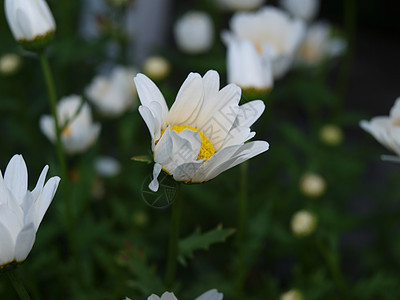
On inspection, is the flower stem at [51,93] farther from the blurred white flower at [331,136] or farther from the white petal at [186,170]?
the blurred white flower at [331,136]

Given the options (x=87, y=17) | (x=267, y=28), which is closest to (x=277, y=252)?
(x=267, y=28)

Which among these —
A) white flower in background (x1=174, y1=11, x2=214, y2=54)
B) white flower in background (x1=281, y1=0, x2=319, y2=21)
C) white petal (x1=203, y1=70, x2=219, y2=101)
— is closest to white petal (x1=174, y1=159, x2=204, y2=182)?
white petal (x1=203, y1=70, x2=219, y2=101)

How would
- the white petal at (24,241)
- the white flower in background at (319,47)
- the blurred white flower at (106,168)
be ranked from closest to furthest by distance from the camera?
1. the white petal at (24,241)
2. the blurred white flower at (106,168)
3. the white flower in background at (319,47)

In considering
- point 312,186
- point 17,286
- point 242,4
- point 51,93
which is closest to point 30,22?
point 51,93

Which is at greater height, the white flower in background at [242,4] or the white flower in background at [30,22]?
the white flower in background at [30,22]

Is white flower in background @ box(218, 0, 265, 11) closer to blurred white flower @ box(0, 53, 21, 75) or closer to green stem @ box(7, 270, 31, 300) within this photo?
blurred white flower @ box(0, 53, 21, 75)

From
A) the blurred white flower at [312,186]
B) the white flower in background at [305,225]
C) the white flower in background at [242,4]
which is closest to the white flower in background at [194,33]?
the white flower in background at [242,4]

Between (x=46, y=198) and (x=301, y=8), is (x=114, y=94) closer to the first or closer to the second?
(x=301, y=8)
